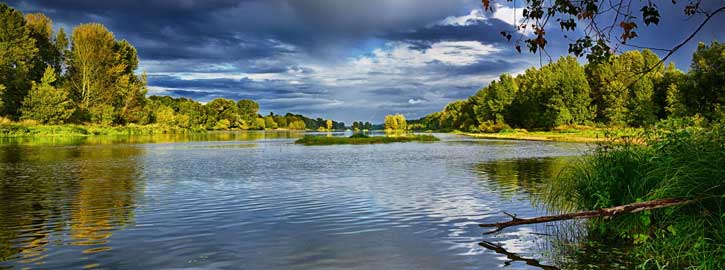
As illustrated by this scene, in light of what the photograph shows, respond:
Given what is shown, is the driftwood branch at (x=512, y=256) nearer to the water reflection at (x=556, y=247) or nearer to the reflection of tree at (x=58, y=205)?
the water reflection at (x=556, y=247)

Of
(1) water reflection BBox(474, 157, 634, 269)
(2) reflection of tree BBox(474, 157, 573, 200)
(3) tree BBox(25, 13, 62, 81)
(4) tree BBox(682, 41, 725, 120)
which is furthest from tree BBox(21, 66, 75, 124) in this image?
(4) tree BBox(682, 41, 725, 120)

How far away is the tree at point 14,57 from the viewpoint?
77.9 metres

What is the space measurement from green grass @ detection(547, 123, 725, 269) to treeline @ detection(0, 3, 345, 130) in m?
88.3

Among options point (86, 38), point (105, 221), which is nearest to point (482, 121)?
point (86, 38)

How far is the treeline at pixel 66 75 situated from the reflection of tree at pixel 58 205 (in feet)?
209

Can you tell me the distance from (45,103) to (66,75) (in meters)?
20.1

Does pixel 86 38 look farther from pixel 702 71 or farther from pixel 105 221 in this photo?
pixel 702 71

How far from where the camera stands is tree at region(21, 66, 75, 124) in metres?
78.5

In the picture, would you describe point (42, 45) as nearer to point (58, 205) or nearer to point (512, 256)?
point (58, 205)

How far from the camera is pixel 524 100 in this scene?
378 ft

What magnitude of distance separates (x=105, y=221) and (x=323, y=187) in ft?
30.3

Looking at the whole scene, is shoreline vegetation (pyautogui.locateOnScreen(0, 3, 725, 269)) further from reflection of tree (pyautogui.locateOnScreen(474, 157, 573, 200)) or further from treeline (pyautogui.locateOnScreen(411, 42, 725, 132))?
reflection of tree (pyautogui.locateOnScreen(474, 157, 573, 200))

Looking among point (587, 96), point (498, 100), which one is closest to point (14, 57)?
point (498, 100)

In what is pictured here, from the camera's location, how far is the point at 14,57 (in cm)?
7881
